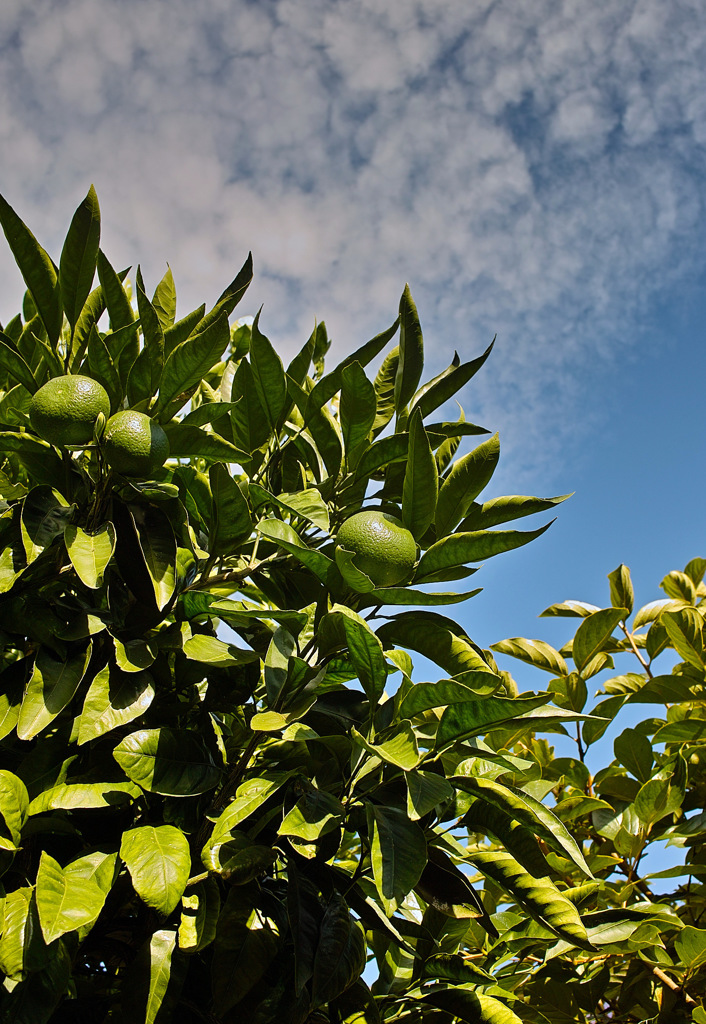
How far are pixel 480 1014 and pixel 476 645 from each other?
2.30 ft

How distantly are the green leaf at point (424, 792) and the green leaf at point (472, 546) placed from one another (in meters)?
0.37

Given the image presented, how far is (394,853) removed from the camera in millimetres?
1095

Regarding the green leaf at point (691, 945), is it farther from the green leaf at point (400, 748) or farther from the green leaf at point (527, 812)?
→ the green leaf at point (400, 748)

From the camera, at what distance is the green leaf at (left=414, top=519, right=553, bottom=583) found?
1278 millimetres

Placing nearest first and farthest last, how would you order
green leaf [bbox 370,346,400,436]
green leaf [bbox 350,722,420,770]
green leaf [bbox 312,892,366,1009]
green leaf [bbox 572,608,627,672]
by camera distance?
green leaf [bbox 350,722,420,770], green leaf [bbox 312,892,366,1009], green leaf [bbox 370,346,400,436], green leaf [bbox 572,608,627,672]

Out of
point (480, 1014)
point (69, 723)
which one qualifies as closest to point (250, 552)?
point (69, 723)

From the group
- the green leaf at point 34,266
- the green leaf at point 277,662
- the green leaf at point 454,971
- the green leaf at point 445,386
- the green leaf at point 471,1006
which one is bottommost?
the green leaf at point 471,1006

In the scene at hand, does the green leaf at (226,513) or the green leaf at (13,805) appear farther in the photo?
the green leaf at (226,513)

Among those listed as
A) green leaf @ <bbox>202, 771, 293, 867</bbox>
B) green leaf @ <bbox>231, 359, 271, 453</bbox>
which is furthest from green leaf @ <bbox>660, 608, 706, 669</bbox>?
green leaf @ <bbox>202, 771, 293, 867</bbox>

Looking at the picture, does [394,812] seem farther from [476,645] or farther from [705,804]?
[705,804]

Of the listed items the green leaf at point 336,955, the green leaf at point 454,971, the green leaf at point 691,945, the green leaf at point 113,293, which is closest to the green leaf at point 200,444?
the green leaf at point 113,293

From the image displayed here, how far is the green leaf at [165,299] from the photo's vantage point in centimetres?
184

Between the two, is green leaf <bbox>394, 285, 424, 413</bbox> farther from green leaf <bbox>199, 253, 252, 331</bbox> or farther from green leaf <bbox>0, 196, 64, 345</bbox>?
green leaf <bbox>0, 196, 64, 345</bbox>

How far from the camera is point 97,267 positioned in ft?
5.49
